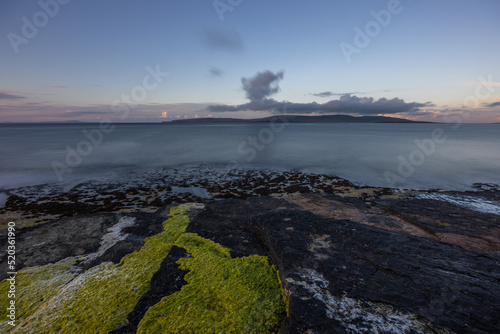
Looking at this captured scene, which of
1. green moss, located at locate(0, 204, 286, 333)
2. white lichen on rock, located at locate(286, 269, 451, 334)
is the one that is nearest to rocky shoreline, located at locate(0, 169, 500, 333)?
white lichen on rock, located at locate(286, 269, 451, 334)

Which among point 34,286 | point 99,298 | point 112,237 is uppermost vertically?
point 99,298

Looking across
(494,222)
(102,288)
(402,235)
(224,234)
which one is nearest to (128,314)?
(102,288)

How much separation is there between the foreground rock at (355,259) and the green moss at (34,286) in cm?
36

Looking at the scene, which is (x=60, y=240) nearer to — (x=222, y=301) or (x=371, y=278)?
(x=222, y=301)

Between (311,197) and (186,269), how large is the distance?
4.87 m

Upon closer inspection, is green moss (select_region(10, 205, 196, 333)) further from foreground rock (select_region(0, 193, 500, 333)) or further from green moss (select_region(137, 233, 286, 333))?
green moss (select_region(137, 233, 286, 333))

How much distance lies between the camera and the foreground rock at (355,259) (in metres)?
2.58

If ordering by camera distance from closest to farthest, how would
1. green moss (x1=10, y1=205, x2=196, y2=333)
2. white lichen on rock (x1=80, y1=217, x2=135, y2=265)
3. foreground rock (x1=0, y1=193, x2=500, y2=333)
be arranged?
foreground rock (x1=0, y1=193, x2=500, y2=333), green moss (x1=10, y1=205, x2=196, y2=333), white lichen on rock (x1=80, y1=217, x2=135, y2=265)

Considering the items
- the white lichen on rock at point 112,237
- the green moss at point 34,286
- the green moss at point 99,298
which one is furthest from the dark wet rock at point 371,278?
the green moss at point 34,286

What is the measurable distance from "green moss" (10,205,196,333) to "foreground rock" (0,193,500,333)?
326 millimetres

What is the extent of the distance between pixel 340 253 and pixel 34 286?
579cm

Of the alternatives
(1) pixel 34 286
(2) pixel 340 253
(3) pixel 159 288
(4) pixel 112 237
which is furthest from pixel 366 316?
(4) pixel 112 237

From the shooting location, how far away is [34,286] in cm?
436

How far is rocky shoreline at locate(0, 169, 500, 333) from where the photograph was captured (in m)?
2.61
